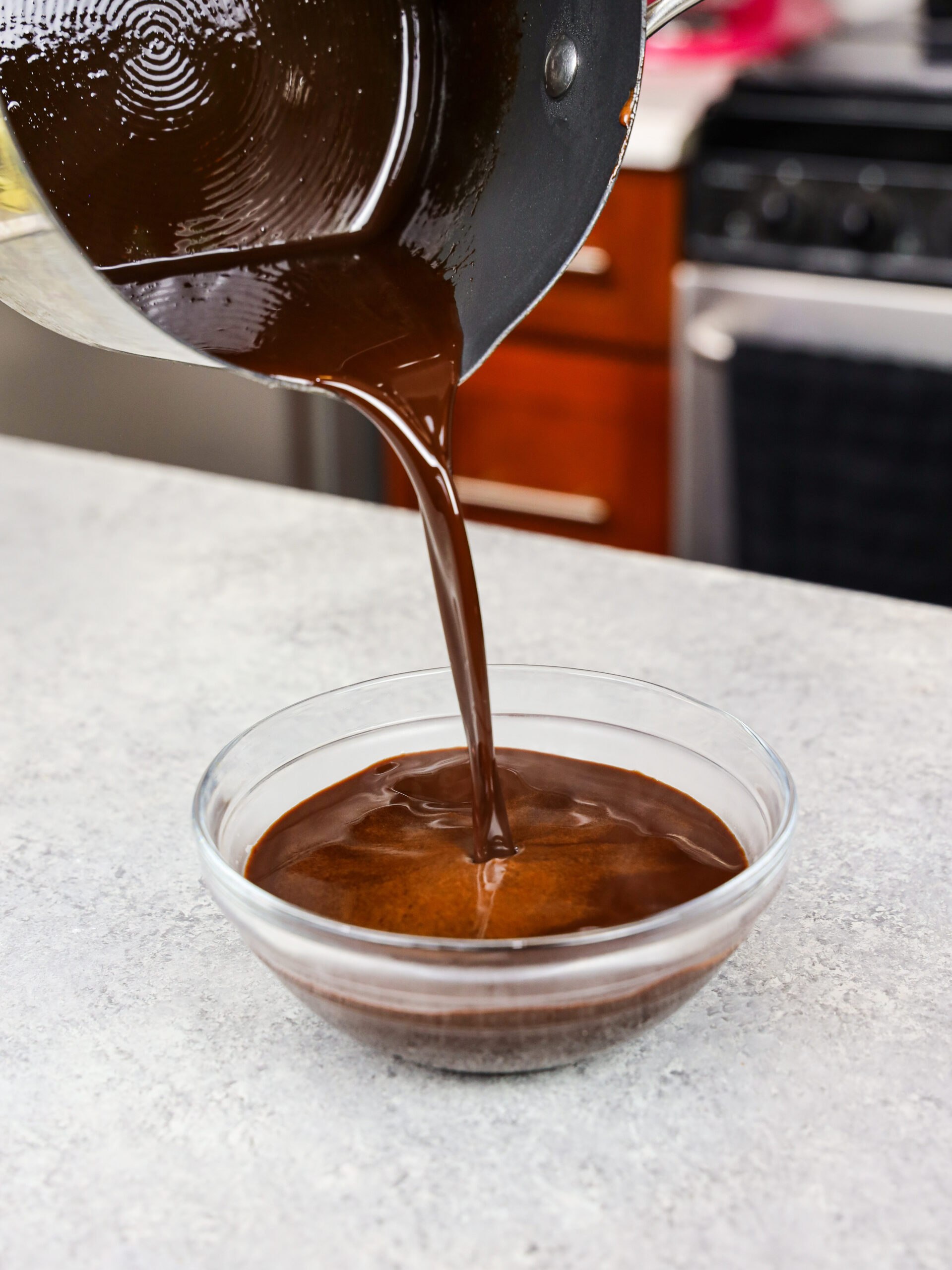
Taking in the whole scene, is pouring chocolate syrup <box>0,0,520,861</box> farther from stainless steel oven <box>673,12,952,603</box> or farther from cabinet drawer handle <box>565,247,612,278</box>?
cabinet drawer handle <box>565,247,612,278</box>

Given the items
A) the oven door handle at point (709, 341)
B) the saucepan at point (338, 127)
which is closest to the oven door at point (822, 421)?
the oven door handle at point (709, 341)

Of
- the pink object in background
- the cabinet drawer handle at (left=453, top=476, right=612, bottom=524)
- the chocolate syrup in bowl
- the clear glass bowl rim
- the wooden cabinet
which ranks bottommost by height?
the cabinet drawer handle at (left=453, top=476, right=612, bottom=524)

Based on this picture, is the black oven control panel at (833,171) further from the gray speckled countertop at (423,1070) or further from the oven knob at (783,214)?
the gray speckled countertop at (423,1070)

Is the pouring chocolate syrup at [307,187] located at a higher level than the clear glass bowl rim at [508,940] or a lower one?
higher

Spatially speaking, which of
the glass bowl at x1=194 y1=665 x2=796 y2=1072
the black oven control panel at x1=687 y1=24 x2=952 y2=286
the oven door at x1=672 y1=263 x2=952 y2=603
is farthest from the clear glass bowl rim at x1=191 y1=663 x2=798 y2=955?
the black oven control panel at x1=687 y1=24 x2=952 y2=286

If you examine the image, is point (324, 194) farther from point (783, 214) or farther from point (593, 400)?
point (593, 400)

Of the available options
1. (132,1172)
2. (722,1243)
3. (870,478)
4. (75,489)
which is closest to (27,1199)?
(132,1172)
